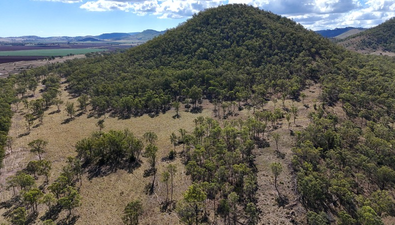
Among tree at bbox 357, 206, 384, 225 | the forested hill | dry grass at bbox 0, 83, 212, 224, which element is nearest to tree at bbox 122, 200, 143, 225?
dry grass at bbox 0, 83, 212, 224

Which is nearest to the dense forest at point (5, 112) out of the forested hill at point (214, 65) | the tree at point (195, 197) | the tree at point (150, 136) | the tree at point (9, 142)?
the tree at point (9, 142)

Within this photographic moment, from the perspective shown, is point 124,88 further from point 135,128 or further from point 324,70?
point 324,70

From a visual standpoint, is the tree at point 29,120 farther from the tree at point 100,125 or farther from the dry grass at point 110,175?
the tree at point 100,125

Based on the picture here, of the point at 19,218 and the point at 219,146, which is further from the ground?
the point at 219,146

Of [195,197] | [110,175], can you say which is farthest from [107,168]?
[195,197]

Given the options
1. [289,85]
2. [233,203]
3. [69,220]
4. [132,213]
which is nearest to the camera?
[132,213]

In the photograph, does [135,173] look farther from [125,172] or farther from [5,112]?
[5,112]
